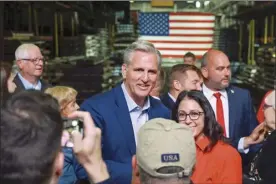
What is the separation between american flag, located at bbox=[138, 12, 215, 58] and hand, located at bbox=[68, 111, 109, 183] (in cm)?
1214

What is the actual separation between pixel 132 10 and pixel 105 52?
5.14 ft

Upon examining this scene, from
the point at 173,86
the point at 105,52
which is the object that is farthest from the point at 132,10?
the point at 173,86

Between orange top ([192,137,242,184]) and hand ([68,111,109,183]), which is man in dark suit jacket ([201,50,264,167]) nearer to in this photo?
orange top ([192,137,242,184])

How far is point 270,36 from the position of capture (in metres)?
16.3

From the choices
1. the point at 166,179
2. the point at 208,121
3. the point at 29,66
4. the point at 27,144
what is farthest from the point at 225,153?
the point at 29,66

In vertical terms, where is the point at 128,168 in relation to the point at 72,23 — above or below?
below

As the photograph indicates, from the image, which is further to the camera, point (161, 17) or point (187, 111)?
point (161, 17)

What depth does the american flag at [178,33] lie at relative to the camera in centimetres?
1423

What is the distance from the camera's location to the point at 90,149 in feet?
6.68

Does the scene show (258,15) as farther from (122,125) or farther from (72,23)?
(122,125)

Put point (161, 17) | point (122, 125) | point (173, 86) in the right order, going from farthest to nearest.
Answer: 1. point (161, 17)
2. point (173, 86)
3. point (122, 125)

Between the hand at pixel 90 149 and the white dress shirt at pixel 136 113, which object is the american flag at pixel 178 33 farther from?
the hand at pixel 90 149

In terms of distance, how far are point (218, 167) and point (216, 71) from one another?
7.68 ft

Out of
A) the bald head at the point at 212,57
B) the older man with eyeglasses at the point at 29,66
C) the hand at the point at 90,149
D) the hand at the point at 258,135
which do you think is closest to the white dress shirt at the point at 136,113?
the hand at the point at 258,135
